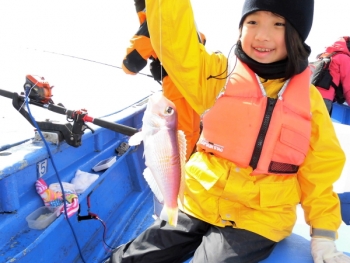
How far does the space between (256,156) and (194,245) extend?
662 millimetres

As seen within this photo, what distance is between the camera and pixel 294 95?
192cm

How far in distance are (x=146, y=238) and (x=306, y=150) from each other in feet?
3.47

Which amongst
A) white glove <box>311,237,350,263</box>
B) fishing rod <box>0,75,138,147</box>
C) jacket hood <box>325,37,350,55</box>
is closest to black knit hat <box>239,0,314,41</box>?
fishing rod <box>0,75,138,147</box>

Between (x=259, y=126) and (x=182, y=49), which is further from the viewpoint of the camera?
(x=259, y=126)

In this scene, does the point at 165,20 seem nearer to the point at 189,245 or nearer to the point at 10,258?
the point at 189,245

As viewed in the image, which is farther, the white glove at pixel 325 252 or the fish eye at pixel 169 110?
the white glove at pixel 325 252

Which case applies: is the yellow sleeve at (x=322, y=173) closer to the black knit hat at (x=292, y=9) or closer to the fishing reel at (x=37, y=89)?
the black knit hat at (x=292, y=9)

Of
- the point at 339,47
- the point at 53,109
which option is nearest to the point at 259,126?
the point at 53,109

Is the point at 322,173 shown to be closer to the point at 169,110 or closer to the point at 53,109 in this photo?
the point at 169,110

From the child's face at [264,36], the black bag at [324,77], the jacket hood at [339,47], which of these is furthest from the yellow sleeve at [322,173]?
the jacket hood at [339,47]

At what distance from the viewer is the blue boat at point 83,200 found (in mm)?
1831

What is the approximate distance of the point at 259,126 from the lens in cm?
188

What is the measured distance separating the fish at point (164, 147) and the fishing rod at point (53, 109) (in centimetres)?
71

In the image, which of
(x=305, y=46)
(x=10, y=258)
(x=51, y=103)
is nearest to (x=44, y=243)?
(x=10, y=258)
